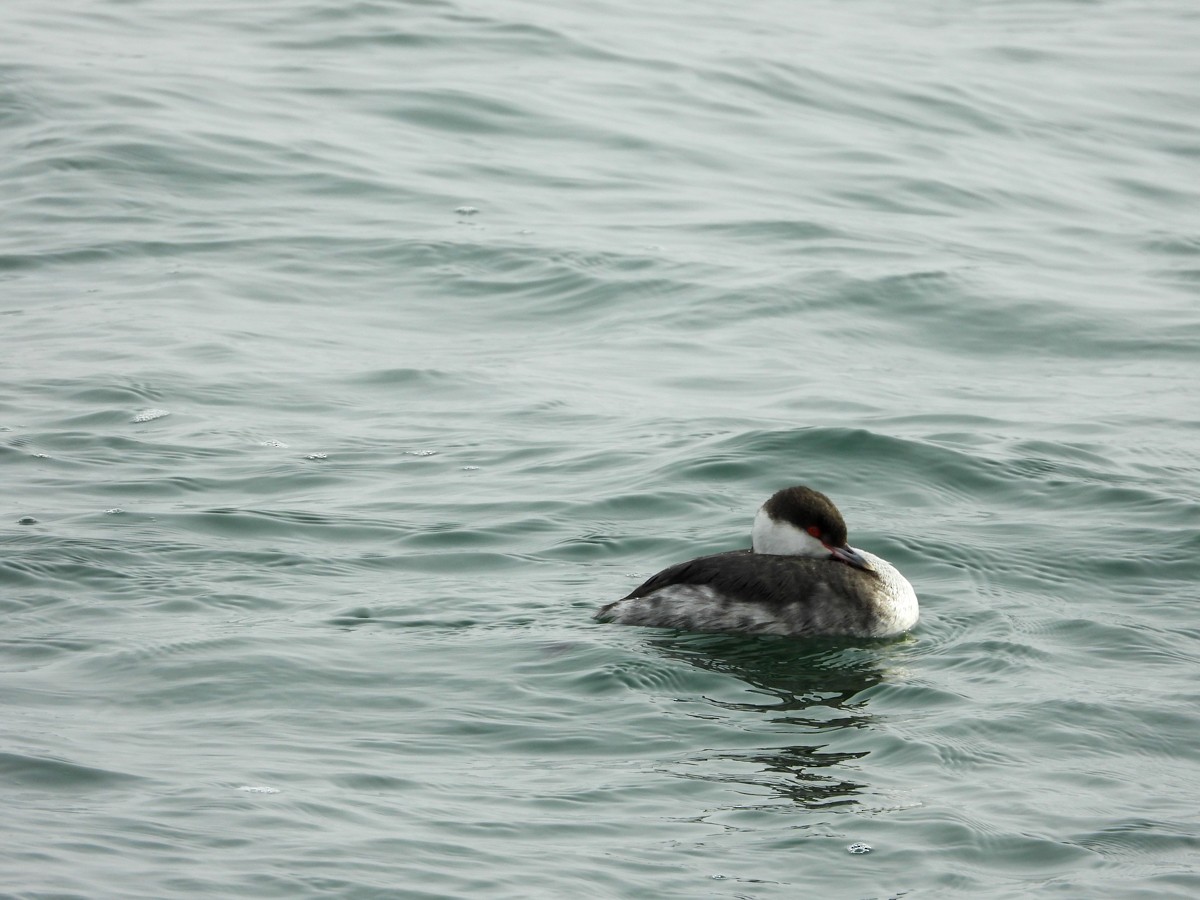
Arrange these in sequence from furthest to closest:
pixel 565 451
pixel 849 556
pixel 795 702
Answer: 1. pixel 565 451
2. pixel 849 556
3. pixel 795 702

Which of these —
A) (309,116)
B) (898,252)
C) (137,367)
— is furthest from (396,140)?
(137,367)

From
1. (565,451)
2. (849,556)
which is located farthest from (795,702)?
(565,451)

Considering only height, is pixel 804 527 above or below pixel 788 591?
above

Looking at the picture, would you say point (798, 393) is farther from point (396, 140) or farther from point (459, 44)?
point (459, 44)

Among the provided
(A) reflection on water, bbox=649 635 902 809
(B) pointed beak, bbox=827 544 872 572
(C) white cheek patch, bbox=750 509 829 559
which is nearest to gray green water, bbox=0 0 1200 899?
(A) reflection on water, bbox=649 635 902 809

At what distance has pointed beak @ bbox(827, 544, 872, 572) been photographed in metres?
9.13

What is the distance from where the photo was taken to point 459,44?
2278 centimetres

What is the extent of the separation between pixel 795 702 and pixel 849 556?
1.34 m

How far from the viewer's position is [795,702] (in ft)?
26.6

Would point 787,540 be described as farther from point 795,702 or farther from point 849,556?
point 795,702

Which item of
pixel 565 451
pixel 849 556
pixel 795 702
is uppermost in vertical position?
pixel 849 556

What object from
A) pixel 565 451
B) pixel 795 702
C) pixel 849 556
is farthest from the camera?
A: pixel 565 451

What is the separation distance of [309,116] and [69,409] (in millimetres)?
8705

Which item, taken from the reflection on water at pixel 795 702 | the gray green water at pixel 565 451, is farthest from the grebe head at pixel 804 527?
the gray green water at pixel 565 451
